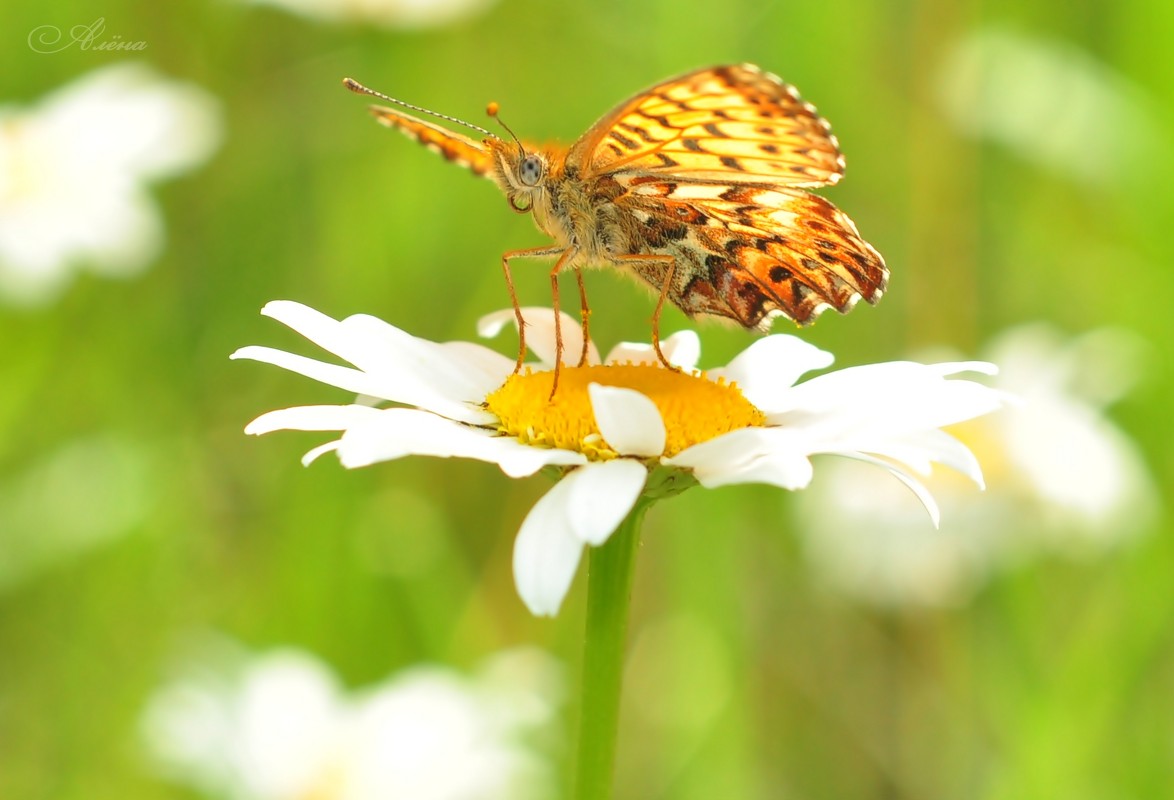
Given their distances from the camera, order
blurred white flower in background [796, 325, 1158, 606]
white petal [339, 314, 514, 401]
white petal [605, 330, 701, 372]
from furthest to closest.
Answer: blurred white flower in background [796, 325, 1158, 606] < white petal [605, 330, 701, 372] < white petal [339, 314, 514, 401]

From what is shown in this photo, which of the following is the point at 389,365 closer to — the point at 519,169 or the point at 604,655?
the point at 519,169

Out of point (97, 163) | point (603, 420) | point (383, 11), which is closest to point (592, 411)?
point (603, 420)

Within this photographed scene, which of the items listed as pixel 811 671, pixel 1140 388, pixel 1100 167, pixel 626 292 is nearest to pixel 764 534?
pixel 811 671

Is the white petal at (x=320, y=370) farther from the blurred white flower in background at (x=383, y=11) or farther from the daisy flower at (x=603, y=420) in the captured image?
the blurred white flower in background at (x=383, y=11)

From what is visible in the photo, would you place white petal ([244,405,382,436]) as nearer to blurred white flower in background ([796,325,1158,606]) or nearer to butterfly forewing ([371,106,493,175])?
butterfly forewing ([371,106,493,175])

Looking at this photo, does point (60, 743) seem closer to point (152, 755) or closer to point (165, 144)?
point (152, 755)

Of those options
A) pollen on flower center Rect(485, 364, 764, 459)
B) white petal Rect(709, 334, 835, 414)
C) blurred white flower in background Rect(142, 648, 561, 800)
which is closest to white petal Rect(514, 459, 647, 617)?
pollen on flower center Rect(485, 364, 764, 459)

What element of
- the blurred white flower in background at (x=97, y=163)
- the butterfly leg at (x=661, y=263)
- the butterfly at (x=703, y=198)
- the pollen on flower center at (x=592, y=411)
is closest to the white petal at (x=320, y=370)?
the pollen on flower center at (x=592, y=411)

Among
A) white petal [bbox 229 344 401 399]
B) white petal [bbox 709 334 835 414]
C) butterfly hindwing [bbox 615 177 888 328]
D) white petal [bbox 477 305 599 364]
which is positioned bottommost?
white petal [bbox 229 344 401 399]
